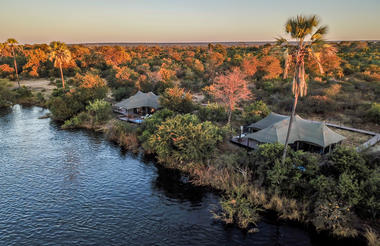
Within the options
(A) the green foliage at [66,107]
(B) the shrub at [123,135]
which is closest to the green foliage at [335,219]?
(B) the shrub at [123,135]

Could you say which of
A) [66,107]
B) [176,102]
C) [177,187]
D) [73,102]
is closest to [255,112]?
[176,102]

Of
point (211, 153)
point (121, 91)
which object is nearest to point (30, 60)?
point (121, 91)

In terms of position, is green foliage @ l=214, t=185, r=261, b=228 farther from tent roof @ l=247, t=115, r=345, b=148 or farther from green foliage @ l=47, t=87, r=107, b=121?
green foliage @ l=47, t=87, r=107, b=121

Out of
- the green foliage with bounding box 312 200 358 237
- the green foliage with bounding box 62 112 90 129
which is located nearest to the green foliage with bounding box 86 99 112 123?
the green foliage with bounding box 62 112 90 129

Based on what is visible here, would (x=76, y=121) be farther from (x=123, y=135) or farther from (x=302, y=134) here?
(x=302, y=134)

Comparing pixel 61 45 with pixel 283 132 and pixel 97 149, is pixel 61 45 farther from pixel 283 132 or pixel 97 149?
pixel 283 132

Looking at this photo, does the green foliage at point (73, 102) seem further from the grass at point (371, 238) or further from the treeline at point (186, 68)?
the grass at point (371, 238)
